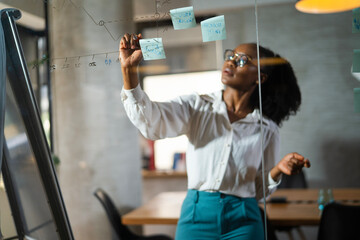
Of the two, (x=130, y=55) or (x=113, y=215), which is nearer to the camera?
(x=130, y=55)

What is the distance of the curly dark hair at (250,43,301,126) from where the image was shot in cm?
130

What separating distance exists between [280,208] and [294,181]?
23cm

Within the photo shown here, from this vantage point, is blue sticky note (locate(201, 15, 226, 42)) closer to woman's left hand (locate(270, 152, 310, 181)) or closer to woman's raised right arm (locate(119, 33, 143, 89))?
woman's raised right arm (locate(119, 33, 143, 89))

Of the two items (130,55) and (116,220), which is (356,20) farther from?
(116,220)

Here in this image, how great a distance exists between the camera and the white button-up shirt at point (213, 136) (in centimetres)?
133

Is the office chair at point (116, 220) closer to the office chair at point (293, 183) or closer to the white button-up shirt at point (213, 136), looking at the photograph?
the white button-up shirt at point (213, 136)

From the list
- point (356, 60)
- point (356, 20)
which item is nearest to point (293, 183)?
point (356, 60)

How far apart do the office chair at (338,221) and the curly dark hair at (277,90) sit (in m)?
0.39

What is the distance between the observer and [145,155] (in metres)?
1.70

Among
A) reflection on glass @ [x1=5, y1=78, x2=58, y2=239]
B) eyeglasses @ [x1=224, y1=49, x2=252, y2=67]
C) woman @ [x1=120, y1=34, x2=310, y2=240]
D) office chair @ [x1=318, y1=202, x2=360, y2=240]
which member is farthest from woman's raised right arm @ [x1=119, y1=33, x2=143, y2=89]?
office chair @ [x1=318, y1=202, x2=360, y2=240]

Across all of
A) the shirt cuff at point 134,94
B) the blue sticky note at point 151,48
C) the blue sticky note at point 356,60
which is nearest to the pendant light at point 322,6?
the blue sticky note at point 356,60

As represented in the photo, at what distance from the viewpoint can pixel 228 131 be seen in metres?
1.35

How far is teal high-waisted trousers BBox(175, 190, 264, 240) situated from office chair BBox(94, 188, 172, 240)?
14.0 inches

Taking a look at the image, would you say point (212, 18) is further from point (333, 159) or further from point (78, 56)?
point (333, 159)
